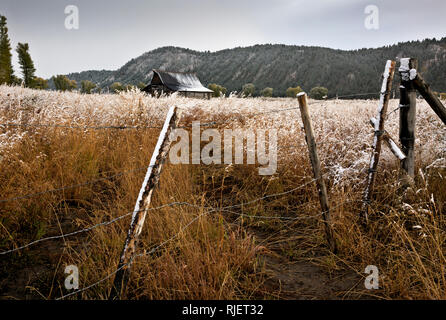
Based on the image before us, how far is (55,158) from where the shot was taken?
3.71 meters

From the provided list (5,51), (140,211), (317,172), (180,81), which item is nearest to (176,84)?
(180,81)

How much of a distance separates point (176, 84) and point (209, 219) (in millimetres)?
43666

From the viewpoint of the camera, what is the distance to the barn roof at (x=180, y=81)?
42.7 meters

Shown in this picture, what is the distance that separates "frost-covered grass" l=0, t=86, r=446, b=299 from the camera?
209cm

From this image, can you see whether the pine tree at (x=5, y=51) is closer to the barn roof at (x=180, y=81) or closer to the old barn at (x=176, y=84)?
the old barn at (x=176, y=84)

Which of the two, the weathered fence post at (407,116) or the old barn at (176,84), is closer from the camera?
the weathered fence post at (407,116)

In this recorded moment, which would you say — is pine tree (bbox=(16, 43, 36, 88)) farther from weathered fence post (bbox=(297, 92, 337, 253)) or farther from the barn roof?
weathered fence post (bbox=(297, 92, 337, 253))

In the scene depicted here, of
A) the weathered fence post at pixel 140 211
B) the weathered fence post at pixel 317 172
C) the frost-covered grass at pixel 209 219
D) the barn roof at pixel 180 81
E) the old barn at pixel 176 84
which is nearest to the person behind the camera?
the weathered fence post at pixel 140 211

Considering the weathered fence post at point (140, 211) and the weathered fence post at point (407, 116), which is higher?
the weathered fence post at point (407, 116)

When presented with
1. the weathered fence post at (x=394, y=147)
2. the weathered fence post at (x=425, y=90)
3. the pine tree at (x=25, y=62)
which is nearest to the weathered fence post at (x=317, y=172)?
the weathered fence post at (x=394, y=147)
